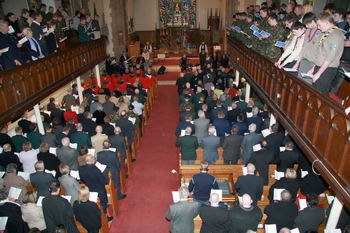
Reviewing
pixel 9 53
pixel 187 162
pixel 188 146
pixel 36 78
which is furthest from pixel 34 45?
pixel 187 162

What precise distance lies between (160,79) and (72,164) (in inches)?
480

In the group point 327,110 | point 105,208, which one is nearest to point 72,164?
point 105,208

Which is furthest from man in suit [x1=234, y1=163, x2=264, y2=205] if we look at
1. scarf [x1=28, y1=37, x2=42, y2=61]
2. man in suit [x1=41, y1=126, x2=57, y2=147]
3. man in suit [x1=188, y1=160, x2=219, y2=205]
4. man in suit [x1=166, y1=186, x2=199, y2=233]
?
scarf [x1=28, y1=37, x2=42, y2=61]

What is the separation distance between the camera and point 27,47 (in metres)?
7.91

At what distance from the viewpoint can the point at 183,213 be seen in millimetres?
5215

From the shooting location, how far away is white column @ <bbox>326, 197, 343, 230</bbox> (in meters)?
4.81

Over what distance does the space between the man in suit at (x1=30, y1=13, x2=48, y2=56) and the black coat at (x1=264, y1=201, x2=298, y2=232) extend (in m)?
7.48

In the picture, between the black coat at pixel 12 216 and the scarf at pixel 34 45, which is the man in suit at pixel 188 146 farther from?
the scarf at pixel 34 45

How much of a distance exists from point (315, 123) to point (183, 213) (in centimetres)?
272

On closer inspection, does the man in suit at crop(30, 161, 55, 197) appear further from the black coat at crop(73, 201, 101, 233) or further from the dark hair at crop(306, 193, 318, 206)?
the dark hair at crop(306, 193, 318, 206)

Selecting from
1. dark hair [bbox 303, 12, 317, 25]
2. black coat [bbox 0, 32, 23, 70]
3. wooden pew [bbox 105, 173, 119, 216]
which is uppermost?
dark hair [bbox 303, 12, 317, 25]

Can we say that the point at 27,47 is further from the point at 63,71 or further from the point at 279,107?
the point at 279,107

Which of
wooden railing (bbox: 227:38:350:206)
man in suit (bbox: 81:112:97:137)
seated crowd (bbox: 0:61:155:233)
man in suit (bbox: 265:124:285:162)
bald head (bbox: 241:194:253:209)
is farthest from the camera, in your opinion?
man in suit (bbox: 81:112:97:137)

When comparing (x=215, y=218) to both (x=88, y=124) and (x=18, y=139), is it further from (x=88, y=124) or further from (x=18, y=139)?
(x=18, y=139)
